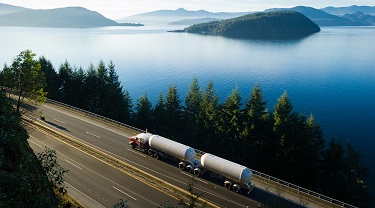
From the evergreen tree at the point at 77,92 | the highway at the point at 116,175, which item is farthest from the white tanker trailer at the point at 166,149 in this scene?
the evergreen tree at the point at 77,92

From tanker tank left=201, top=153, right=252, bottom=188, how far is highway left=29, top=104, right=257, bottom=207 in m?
1.96

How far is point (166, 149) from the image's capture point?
39438mm

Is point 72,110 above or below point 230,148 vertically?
above

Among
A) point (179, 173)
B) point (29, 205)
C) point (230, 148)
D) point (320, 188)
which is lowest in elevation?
point (320, 188)

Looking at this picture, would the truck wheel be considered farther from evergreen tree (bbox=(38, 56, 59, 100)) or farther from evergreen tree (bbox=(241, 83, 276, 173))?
evergreen tree (bbox=(38, 56, 59, 100))

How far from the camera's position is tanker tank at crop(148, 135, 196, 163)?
3762 cm

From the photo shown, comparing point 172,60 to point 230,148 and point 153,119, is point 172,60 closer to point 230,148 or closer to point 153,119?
point 153,119

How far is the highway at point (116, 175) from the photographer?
107 ft

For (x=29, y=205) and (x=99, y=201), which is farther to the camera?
(x=99, y=201)

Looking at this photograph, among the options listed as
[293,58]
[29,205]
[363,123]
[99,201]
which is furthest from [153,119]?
[293,58]

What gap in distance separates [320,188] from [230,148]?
17.8 meters

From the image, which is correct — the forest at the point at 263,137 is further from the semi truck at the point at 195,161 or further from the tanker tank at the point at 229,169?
the tanker tank at the point at 229,169

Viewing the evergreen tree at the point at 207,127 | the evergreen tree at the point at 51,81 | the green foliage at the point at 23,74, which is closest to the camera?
the green foliage at the point at 23,74

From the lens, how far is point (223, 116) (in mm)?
54844
